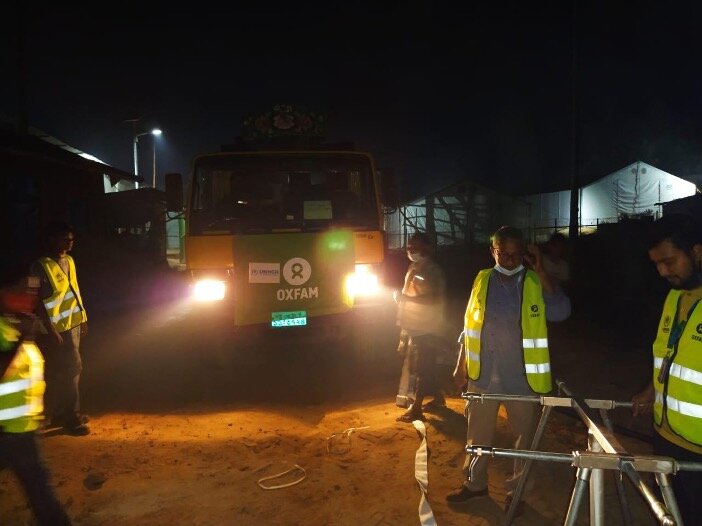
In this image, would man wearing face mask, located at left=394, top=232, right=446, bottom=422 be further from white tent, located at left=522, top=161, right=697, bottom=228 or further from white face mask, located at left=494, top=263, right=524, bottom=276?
white tent, located at left=522, top=161, right=697, bottom=228

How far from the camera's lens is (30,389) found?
2.94m

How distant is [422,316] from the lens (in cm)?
539

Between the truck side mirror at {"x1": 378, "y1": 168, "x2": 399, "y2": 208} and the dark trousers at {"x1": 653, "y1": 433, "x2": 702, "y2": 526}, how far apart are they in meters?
4.78

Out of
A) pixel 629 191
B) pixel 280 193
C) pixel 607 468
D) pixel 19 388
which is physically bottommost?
pixel 607 468

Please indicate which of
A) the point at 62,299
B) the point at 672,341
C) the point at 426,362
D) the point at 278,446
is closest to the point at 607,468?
the point at 672,341

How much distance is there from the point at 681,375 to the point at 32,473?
340 centimetres

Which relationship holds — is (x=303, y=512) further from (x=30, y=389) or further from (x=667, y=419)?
(x=667, y=419)

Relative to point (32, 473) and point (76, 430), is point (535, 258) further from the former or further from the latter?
point (76, 430)

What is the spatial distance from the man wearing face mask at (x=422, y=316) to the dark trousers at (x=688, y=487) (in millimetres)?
2812

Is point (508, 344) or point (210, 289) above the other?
point (210, 289)

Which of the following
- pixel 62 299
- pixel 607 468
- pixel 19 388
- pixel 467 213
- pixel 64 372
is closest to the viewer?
pixel 607 468

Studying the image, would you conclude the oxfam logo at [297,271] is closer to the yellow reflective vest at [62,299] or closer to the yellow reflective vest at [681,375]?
the yellow reflective vest at [62,299]

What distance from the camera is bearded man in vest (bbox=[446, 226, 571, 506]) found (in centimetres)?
363

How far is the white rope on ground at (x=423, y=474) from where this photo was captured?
3570mm
